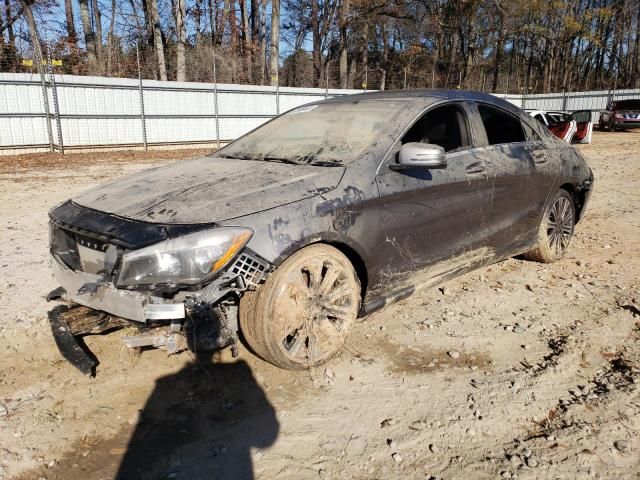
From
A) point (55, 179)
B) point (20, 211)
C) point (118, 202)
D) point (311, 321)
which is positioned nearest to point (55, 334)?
point (118, 202)

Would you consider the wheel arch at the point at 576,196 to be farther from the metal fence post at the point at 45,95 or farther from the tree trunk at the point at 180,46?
the tree trunk at the point at 180,46

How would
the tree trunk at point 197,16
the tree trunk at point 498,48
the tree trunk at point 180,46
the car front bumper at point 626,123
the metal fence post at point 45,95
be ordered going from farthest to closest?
1. the tree trunk at point 498,48
2. the tree trunk at point 197,16
3. the car front bumper at point 626,123
4. the tree trunk at point 180,46
5. the metal fence post at point 45,95

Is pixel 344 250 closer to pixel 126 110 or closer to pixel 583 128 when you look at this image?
pixel 126 110

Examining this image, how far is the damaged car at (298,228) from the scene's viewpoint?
8.23ft

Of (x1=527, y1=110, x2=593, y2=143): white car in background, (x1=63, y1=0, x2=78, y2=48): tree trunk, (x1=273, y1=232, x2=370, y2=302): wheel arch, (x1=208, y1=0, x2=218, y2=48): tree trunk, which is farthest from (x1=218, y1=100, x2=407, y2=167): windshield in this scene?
(x1=208, y1=0, x2=218, y2=48): tree trunk

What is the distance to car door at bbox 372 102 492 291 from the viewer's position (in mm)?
3203

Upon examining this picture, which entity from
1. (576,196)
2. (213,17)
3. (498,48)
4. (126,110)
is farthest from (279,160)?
(498,48)

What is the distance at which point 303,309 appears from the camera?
286 centimetres

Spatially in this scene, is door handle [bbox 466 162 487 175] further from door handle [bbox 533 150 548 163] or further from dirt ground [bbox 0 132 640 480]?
dirt ground [bbox 0 132 640 480]

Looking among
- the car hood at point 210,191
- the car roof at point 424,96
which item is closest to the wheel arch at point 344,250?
the car hood at point 210,191

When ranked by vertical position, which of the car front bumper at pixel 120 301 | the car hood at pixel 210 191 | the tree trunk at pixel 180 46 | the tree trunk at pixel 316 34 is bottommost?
the car front bumper at pixel 120 301

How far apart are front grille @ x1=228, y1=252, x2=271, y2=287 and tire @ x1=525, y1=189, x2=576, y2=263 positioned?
3.04 meters

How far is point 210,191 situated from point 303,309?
0.84 m

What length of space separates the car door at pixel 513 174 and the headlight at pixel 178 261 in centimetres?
232
